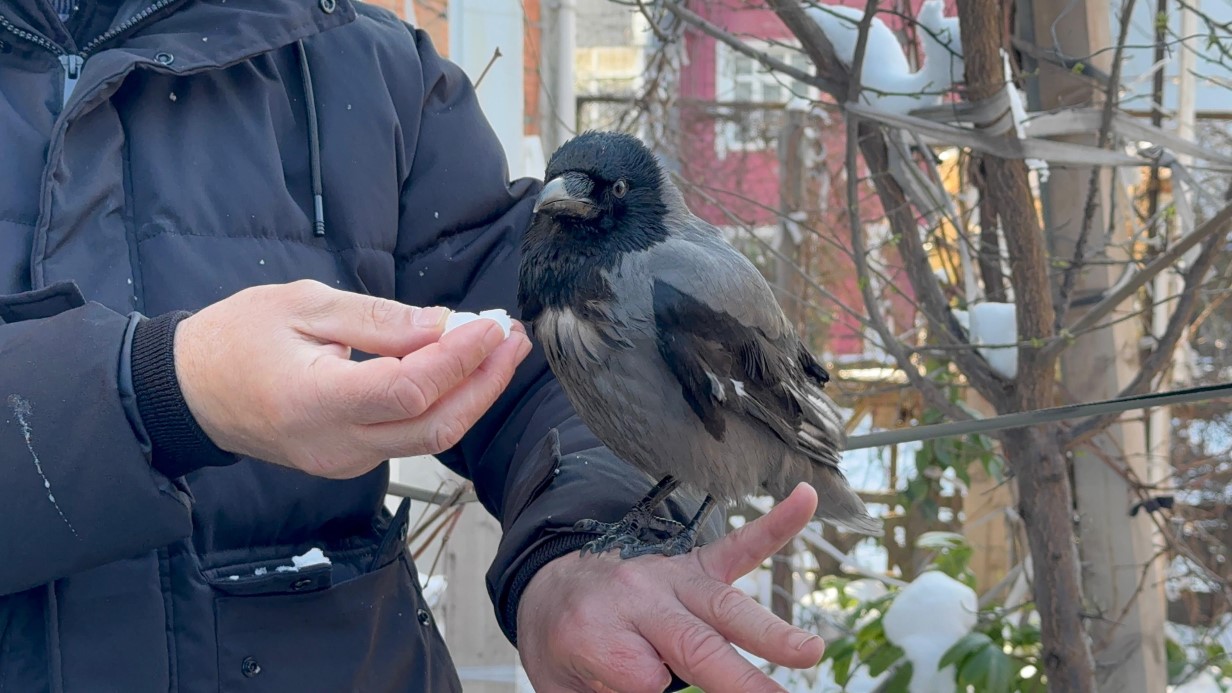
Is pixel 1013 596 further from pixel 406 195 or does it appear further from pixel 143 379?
pixel 143 379

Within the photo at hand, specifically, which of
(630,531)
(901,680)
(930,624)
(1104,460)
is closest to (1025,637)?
(930,624)

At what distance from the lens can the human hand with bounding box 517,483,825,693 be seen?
132 cm

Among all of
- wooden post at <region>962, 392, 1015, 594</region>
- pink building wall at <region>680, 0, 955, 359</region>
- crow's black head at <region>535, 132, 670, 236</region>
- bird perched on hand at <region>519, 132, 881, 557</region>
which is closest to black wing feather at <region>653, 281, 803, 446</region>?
bird perched on hand at <region>519, 132, 881, 557</region>

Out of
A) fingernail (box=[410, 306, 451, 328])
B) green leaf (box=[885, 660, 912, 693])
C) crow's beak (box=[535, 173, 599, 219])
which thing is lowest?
green leaf (box=[885, 660, 912, 693])

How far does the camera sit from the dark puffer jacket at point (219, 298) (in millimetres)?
1258

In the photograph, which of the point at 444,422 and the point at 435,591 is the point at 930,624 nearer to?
the point at 435,591

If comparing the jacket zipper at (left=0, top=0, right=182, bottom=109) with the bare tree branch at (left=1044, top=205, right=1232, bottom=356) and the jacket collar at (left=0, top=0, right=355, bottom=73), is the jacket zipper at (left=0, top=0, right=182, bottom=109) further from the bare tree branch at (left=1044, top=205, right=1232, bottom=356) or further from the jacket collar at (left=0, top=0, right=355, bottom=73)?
the bare tree branch at (left=1044, top=205, right=1232, bottom=356)

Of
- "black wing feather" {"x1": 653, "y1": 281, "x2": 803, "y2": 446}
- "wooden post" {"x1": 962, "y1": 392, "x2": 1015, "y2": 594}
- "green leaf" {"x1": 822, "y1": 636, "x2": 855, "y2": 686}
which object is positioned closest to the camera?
"black wing feather" {"x1": 653, "y1": 281, "x2": 803, "y2": 446}

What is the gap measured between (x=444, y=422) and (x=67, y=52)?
32.6 inches

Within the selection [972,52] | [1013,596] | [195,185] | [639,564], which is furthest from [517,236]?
[1013,596]

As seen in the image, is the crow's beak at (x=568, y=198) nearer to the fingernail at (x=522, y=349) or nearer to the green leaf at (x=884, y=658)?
the fingernail at (x=522, y=349)

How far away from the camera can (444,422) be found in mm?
1216

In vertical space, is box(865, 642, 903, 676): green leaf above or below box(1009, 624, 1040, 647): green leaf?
Answer: below

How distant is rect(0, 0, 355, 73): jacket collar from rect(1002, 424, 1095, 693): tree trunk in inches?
67.7
